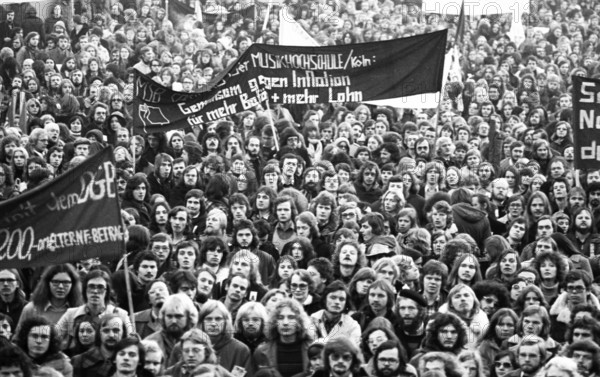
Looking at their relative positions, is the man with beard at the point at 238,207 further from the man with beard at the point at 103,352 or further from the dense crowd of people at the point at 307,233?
the man with beard at the point at 103,352

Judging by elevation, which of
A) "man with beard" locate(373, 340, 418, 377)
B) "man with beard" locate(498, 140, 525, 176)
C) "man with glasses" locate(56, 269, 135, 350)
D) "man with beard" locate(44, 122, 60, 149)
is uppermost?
"man with beard" locate(44, 122, 60, 149)

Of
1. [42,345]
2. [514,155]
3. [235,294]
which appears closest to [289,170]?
[514,155]

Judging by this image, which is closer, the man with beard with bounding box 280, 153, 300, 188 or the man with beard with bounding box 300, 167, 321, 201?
the man with beard with bounding box 300, 167, 321, 201

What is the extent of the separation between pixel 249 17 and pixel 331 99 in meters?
13.2

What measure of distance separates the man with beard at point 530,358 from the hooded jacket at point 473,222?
15.2 feet

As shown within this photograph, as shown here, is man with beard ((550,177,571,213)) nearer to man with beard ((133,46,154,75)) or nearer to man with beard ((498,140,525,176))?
man with beard ((498,140,525,176))

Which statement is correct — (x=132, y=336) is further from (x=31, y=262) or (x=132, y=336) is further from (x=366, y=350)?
(x=366, y=350)

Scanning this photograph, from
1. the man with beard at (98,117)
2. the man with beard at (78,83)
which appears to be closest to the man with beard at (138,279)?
the man with beard at (98,117)

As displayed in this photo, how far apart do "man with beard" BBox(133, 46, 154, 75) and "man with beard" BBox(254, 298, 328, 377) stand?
13.6 meters

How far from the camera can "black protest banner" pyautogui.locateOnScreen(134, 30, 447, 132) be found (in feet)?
60.0

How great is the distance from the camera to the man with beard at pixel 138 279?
1384 cm

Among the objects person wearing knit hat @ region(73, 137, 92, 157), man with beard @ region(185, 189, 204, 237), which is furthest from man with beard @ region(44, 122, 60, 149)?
man with beard @ region(185, 189, 204, 237)

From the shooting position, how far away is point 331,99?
18359mm

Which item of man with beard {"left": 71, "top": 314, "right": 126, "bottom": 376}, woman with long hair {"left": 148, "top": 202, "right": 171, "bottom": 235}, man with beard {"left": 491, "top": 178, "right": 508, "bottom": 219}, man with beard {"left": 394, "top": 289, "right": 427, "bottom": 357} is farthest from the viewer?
man with beard {"left": 491, "top": 178, "right": 508, "bottom": 219}
